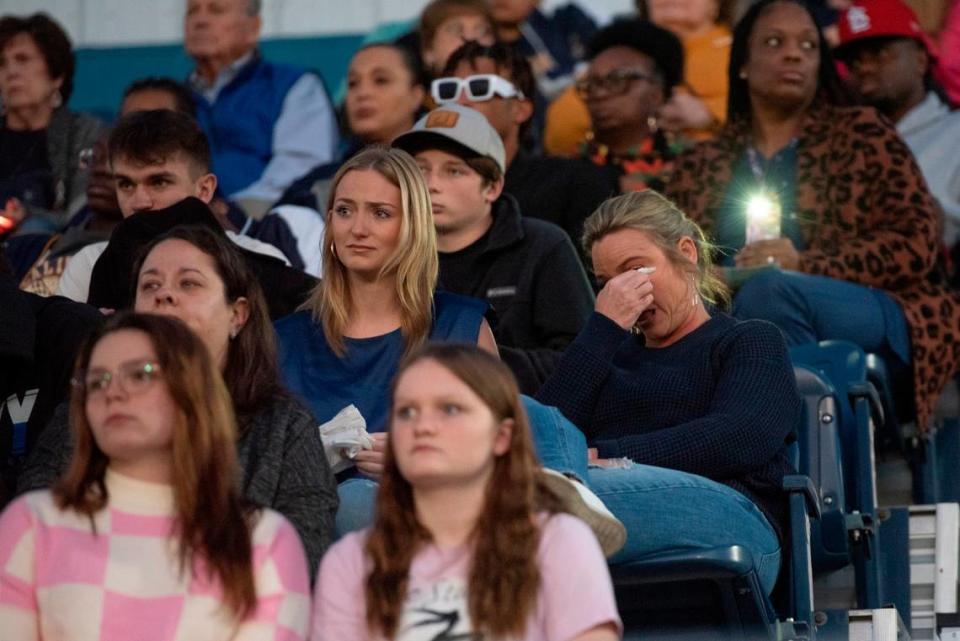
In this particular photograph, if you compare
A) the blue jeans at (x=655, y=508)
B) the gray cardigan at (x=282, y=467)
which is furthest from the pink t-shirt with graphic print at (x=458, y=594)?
the blue jeans at (x=655, y=508)

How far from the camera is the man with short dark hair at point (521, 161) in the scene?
7.21m

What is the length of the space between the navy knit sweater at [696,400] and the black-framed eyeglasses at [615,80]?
2.67 m

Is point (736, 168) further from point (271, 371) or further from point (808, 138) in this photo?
point (271, 371)

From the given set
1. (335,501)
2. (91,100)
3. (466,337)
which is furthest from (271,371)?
(91,100)

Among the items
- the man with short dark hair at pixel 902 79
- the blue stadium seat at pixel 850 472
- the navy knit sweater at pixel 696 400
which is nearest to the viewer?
the navy knit sweater at pixel 696 400

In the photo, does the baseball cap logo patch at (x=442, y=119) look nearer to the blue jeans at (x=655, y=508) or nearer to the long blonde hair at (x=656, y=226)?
the long blonde hair at (x=656, y=226)

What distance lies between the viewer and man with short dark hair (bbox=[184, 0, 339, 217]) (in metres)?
8.67

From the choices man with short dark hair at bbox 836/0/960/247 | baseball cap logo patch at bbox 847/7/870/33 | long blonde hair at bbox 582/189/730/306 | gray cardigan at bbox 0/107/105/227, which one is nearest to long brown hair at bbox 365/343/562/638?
long blonde hair at bbox 582/189/730/306

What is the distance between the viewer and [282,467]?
14.1 ft

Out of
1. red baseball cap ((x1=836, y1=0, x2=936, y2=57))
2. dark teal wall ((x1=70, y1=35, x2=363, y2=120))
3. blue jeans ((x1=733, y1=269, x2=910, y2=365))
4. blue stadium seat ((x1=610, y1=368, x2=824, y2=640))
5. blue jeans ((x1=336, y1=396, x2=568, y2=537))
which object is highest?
dark teal wall ((x1=70, y1=35, x2=363, y2=120))

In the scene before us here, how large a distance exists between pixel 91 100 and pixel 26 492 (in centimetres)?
758

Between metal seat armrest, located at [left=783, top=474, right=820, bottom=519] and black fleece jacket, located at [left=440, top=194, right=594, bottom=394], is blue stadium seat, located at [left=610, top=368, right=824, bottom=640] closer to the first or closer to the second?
metal seat armrest, located at [left=783, top=474, right=820, bottom=519]

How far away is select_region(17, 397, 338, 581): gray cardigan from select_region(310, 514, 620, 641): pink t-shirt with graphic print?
362 mm

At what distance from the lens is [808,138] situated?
6.85 meters
